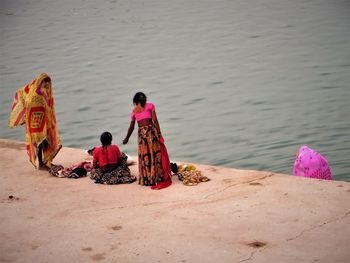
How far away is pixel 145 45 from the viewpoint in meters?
26.3

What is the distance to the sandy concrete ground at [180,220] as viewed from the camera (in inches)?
304

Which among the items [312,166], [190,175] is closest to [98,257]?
[190,175]

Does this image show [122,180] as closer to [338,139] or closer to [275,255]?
[275,255]

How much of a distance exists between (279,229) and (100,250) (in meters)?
1.90

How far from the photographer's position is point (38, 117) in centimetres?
1061

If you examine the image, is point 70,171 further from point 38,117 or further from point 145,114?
point 145,114

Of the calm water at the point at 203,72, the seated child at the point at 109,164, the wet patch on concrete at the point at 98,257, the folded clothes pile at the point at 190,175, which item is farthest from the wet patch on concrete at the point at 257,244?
the calm water at the point at 203,72

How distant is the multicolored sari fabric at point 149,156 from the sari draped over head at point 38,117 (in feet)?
4.87

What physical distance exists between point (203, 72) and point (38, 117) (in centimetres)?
1128

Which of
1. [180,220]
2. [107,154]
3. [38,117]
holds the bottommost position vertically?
[180,220]

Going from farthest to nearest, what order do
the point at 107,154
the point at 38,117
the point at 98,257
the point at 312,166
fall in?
the point at 38,117
the point at 312,166
the point at 107,154
the point at 98,257

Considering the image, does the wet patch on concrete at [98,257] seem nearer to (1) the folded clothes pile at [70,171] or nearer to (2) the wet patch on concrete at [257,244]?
(2) the wet patch on concrete at [257,244]

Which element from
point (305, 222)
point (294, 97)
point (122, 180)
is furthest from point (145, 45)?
point (305, 222)

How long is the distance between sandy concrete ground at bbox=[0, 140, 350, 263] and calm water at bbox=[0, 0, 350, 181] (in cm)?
374
